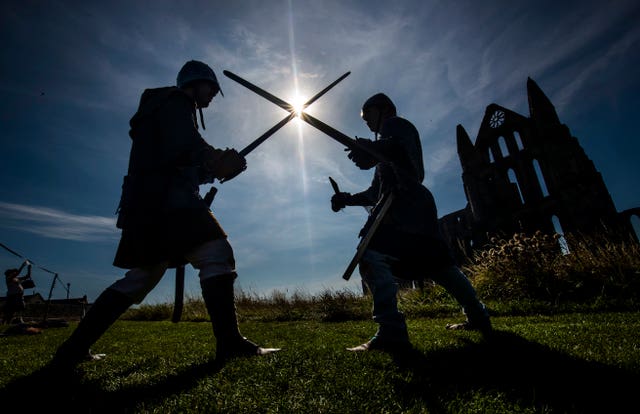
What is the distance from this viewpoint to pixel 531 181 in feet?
80.3

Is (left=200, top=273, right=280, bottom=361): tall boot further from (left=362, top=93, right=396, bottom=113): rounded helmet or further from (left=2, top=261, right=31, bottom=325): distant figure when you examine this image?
(left=2, top=261, right=31, bottom=325): distant figure

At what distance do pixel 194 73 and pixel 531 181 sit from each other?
27961 mm

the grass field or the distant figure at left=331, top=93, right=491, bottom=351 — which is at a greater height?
the distant figure at left=331, top=93, right=491, bottom=351

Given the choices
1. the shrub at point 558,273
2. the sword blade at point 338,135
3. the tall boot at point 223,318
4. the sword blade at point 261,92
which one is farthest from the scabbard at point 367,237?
the shrub at point 558,273

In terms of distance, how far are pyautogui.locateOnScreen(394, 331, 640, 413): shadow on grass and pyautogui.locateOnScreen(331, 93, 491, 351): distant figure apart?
71 cm

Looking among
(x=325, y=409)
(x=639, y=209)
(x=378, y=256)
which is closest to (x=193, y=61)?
(x=378, y=256)

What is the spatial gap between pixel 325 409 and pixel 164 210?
194cm

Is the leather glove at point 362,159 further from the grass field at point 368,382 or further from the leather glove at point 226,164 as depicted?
the grass field at point 368,382

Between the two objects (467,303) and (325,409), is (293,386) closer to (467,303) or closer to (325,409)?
(325,409)

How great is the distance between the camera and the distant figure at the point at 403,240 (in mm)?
2895

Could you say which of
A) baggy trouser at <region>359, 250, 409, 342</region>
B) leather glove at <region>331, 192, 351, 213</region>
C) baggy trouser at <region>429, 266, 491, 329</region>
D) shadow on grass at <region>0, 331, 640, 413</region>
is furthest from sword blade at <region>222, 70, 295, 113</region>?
shadow on grass at <region>0, 331, 640, 413</region>

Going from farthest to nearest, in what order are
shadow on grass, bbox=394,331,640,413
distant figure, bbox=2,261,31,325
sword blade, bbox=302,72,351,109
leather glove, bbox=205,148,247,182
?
distant figure, bbox=2,261,31,325 → sword blade, bbox=302,72,351,109 → leather glove, bbox=205,148,247,182 → shadow on grass, bbox=394,331,640,413

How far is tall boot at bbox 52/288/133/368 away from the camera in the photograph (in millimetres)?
2137

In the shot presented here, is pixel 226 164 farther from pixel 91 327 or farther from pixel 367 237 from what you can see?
pixel 91 327
